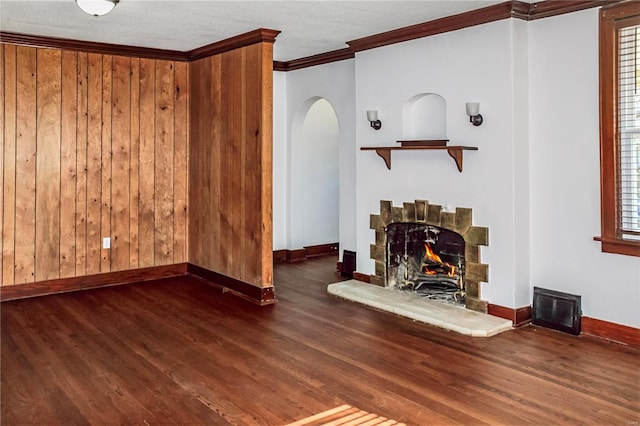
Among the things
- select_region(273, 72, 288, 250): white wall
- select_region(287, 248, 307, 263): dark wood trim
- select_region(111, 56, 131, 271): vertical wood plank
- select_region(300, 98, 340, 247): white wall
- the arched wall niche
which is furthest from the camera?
select_region(300, 98, 340, 247): white wall

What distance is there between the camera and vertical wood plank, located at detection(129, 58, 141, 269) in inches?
246

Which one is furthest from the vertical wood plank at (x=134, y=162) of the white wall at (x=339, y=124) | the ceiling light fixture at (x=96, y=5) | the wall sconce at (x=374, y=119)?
the wall sconce at (x=374, y=119)

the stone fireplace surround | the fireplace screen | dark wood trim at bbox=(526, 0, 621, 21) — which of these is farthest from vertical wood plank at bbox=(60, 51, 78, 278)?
dark wood trim at bbox=(526, 0, 621, 21)

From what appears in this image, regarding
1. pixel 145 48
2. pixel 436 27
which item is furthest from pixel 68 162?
pixel 436 27

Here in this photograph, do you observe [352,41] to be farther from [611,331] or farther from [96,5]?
[611,331]

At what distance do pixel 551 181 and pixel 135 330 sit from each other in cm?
349

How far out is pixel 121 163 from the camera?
20.5 feet

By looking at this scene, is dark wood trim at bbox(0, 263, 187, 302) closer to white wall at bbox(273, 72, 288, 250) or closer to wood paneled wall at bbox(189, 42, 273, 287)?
wood paneled wall at bbox(189, 42, 273, 287)

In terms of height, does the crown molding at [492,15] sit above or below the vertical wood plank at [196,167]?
above

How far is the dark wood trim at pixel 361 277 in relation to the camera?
593 centimetres

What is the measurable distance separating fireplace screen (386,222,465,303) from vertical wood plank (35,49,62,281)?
11.1 ft

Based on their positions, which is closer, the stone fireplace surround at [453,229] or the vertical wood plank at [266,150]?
the stone fireplace surround at [453,229]

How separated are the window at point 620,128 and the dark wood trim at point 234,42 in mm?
2749

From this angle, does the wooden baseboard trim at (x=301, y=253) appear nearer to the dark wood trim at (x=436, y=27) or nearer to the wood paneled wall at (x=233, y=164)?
the wood paneled wall at (x=233, y=164)
